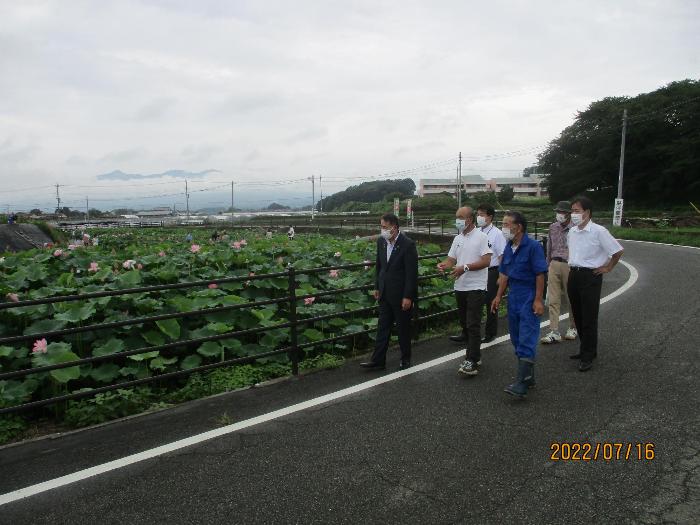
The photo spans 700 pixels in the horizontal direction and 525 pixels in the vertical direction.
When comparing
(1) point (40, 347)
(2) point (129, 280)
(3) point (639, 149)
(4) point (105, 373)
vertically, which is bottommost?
(4) point (105, 373)

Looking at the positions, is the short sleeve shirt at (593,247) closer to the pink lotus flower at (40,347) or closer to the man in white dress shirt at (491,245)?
the man in white dress shirt at (491,245)

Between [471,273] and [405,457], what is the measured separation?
2248mm

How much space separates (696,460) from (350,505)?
2.29 meters

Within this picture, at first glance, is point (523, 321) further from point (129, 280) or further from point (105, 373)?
point (129, 280)

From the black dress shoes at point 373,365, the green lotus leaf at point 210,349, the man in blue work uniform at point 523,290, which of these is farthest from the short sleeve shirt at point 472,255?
the green lotus leaf at point 210,349

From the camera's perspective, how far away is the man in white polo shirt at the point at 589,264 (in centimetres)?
500

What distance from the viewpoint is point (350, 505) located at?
2.74 metres

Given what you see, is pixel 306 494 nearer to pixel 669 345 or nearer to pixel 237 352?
pixel 237 352

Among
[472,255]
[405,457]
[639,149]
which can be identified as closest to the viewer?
[405,457]

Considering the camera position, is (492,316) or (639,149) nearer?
(492,316)

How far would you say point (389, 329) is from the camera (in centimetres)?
507

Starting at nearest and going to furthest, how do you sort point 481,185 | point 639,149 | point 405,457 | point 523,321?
point 405,457, point 523,321, point 639,149, point 481,185

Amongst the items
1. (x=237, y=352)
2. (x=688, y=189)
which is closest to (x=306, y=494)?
(x=237, y=352)

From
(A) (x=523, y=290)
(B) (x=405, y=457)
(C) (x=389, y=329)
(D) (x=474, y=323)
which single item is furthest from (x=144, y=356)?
(A) (x=523, y=290)
